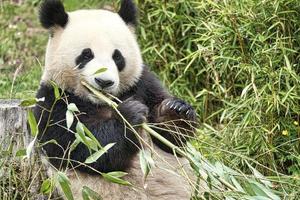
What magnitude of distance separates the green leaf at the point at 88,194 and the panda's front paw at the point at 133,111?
0.47 meters

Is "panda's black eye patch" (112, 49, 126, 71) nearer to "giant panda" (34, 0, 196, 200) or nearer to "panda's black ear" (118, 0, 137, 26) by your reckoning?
"giant panda" (34, 0, 196, 200)

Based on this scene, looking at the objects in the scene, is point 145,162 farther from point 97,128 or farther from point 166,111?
point 166,111

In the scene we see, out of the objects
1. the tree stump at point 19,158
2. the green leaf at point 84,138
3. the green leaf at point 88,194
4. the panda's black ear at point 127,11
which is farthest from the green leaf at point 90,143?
the panda's black ear at point 127,11

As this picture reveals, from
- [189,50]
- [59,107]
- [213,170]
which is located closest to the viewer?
[213,170]

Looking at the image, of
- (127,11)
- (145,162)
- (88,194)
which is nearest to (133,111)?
Result: (145,162)

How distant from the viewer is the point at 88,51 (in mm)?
A: 4672

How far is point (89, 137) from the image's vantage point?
436cm

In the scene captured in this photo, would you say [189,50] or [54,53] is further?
[189,50]

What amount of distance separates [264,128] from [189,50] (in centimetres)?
164

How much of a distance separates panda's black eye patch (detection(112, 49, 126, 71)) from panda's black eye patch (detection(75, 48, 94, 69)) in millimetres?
139

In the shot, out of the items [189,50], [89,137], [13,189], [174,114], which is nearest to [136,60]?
[174,114]

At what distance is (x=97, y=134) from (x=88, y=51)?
49 centimetres

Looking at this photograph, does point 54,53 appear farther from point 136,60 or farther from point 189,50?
point 189,50

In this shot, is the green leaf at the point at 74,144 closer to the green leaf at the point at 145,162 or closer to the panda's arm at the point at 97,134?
the panda's arm at the point at 97,134
